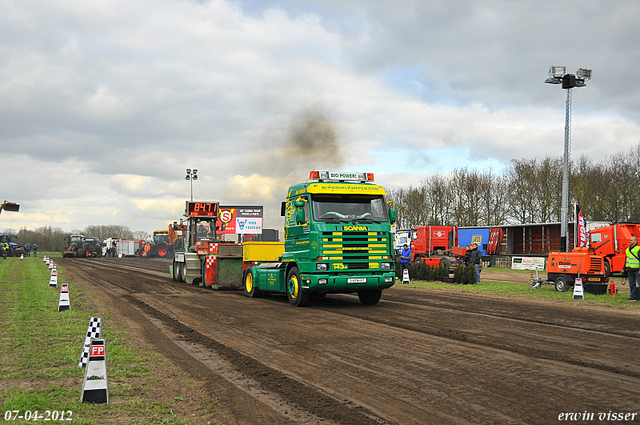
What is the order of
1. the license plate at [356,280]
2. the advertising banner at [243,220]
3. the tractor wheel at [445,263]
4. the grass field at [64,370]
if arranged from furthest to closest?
the advertising banner at [243,220] → the tractor wheel at [445,263] → the license plate at [356,280] → the grass field at [64,370]

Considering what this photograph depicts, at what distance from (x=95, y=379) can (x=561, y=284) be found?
1767 centimetres

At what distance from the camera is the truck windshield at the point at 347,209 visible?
1320cm

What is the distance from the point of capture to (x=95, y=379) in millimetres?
5387

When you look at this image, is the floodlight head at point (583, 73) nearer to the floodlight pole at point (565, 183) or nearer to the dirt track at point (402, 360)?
the floodlight pole at point (565, 183)

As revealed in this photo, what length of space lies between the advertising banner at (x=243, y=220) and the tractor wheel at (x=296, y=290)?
36252 millimetres

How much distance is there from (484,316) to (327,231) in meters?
4.27

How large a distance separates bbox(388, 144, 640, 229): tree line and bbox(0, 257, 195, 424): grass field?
40.1m

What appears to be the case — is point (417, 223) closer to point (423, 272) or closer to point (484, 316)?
point (423, 272)

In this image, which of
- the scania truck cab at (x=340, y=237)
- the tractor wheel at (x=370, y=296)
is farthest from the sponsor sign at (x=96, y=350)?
the tractor wheel at (x=370, y=296)

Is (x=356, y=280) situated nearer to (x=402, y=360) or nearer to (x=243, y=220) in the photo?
(x=402, y=360)

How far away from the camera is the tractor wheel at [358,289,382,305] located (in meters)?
14.7

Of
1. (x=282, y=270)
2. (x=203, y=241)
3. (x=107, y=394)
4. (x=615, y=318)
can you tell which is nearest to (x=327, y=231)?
(x=282, y=270)

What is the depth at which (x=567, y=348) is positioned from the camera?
26.8 ft

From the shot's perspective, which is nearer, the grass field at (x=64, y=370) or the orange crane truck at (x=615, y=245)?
the grass field at (x=64, y=370)
